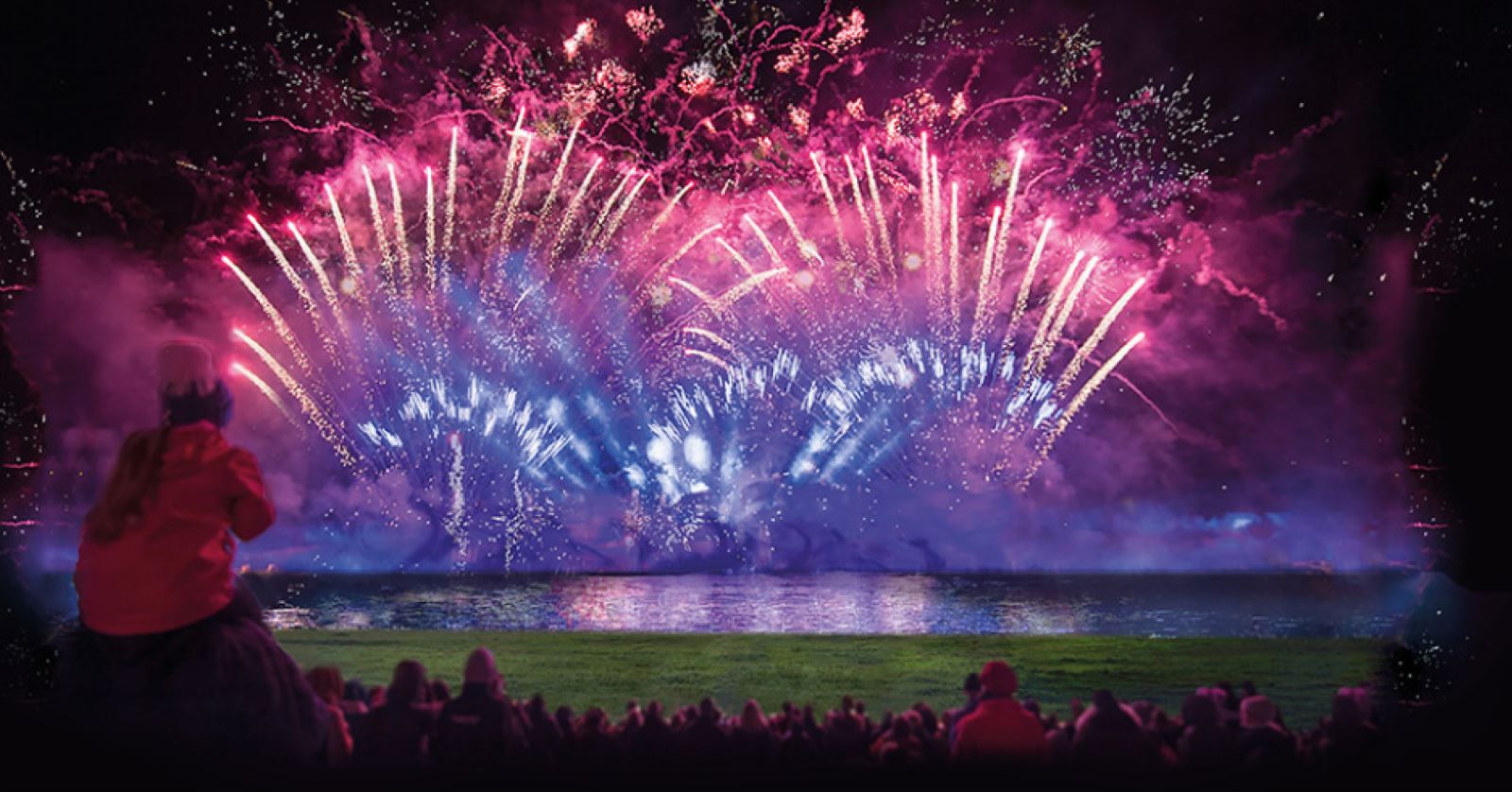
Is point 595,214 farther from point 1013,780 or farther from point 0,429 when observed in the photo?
point 1013,780

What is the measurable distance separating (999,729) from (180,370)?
3736 mm

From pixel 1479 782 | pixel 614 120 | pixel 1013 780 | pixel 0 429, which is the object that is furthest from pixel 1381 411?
pixel 0 429

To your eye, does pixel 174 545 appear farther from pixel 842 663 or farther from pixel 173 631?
pixel 842 663

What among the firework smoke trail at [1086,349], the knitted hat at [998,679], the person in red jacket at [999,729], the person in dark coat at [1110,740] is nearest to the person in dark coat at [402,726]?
the person in red jacket at [999,729]

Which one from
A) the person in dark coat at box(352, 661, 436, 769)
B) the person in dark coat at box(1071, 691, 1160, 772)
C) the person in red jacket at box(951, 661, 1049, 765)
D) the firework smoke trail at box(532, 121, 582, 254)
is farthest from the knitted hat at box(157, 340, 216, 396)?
the firework smoke trail at box(532, 121, 582, 254)

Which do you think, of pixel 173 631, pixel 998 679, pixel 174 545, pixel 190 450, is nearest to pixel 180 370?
pixel 190 450

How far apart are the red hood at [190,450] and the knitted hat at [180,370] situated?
0.57ft

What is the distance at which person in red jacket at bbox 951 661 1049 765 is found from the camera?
14.5ft

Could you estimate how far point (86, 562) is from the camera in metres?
4.43

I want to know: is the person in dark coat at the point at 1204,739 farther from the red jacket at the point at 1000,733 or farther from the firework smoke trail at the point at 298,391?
the firework smoke trail at the point at 298,391

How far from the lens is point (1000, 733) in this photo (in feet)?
14.7

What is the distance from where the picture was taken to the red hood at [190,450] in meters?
4.38

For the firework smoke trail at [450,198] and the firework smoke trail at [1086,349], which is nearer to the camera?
the firework smoke trail at [450,198]

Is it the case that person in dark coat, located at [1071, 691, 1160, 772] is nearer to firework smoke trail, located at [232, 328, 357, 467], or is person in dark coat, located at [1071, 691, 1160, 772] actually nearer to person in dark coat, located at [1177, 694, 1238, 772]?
person in dark coat, located at [1177, 694, 1238, 772]
